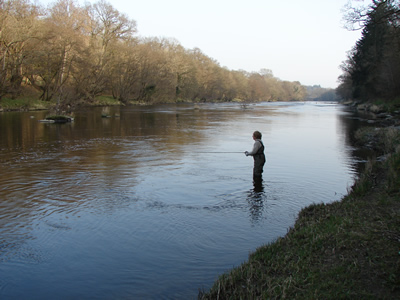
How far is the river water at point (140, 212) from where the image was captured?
6.06m

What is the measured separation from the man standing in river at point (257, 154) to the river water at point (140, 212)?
394 millimetres

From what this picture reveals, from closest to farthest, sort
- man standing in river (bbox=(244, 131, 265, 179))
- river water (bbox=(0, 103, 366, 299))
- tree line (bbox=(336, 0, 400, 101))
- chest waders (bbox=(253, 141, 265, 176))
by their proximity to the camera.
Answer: river water (bbox=(0, 103, 366, 299)) < man standing in river (bbox=(244, 131, 265, 179)) < chest waders (bbox=(253, 141, 265, 176)) < tree line (bbox=(336, 0, 400, 101))

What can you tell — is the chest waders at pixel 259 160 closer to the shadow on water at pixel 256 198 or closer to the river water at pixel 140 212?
A: the shadow on water at pixel 256 198

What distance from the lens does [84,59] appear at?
2202 inches

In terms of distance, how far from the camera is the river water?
6.06 metres

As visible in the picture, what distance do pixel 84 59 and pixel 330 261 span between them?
56.1 metres

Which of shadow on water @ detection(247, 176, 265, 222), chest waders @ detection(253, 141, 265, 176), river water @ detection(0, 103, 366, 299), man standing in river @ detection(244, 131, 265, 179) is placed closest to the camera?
river water @ detection(0, 103, 366, 299)

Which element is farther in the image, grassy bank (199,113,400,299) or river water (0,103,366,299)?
river water (0,103,366,299)

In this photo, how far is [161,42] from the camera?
342 feet

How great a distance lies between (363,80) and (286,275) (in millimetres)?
71532

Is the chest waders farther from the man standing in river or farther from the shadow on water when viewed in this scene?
the shadow on water

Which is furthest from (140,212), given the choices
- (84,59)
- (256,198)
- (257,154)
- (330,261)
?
(84,59)

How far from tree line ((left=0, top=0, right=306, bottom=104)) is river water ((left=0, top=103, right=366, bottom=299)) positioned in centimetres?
2287

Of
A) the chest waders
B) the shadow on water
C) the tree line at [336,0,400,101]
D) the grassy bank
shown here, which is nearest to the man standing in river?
the chest waders
